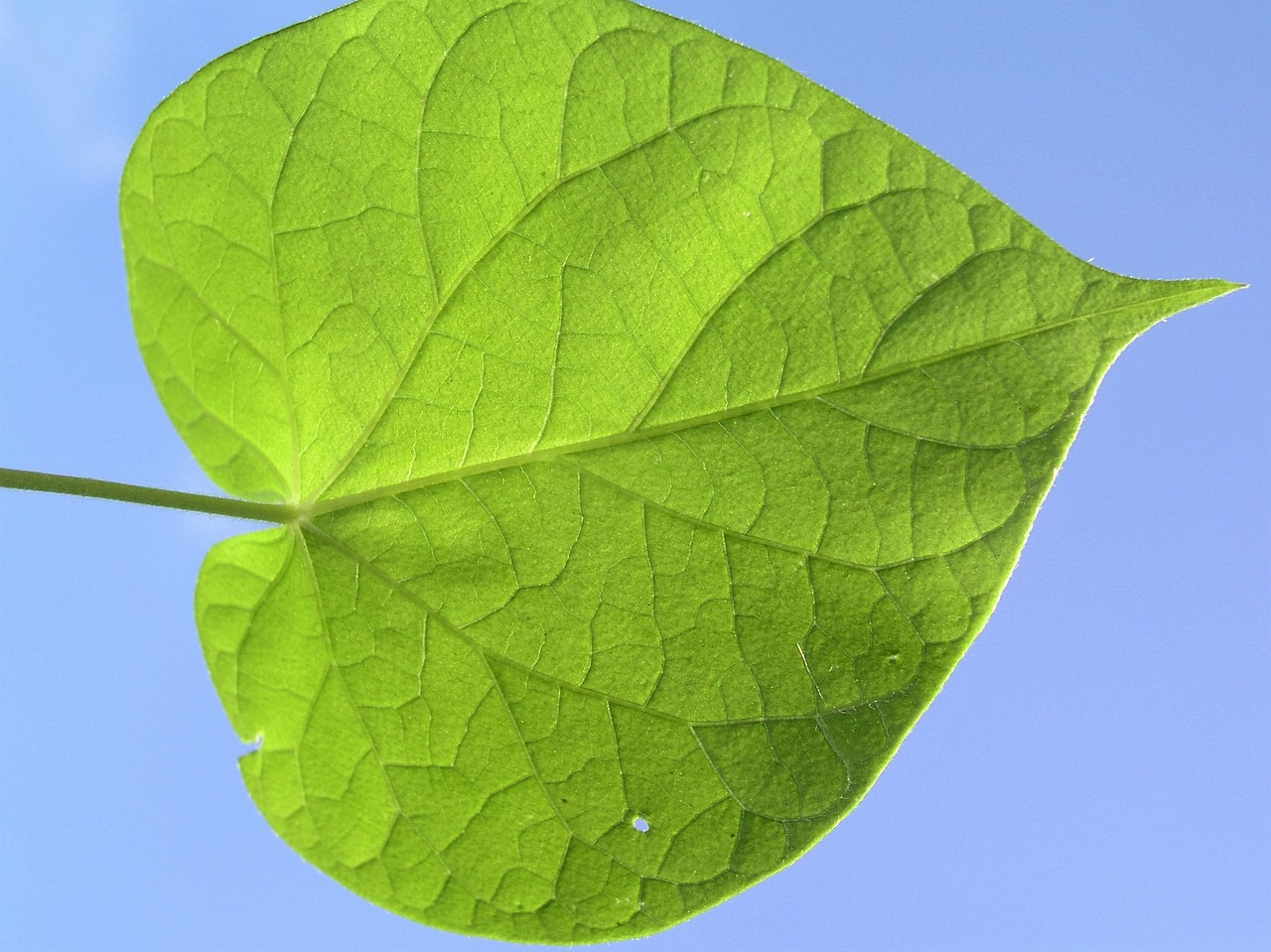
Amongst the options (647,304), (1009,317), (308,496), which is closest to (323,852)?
(308,496)

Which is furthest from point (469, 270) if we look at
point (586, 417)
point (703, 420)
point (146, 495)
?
point (146, 495)

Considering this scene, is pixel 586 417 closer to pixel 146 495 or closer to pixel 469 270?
pixel 469 270

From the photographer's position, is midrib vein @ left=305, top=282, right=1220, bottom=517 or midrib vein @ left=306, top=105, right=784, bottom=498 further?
midrib vein @ left=306, top=105, right=784, bottom=498

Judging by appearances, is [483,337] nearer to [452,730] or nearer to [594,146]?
[594,146]

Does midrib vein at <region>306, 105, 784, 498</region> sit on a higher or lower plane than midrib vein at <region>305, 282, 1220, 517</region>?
higher

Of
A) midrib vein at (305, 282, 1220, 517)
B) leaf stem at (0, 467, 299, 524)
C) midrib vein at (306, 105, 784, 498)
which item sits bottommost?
midrib vein at (305, 282, 1220, 517)

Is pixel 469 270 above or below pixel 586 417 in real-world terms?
above
